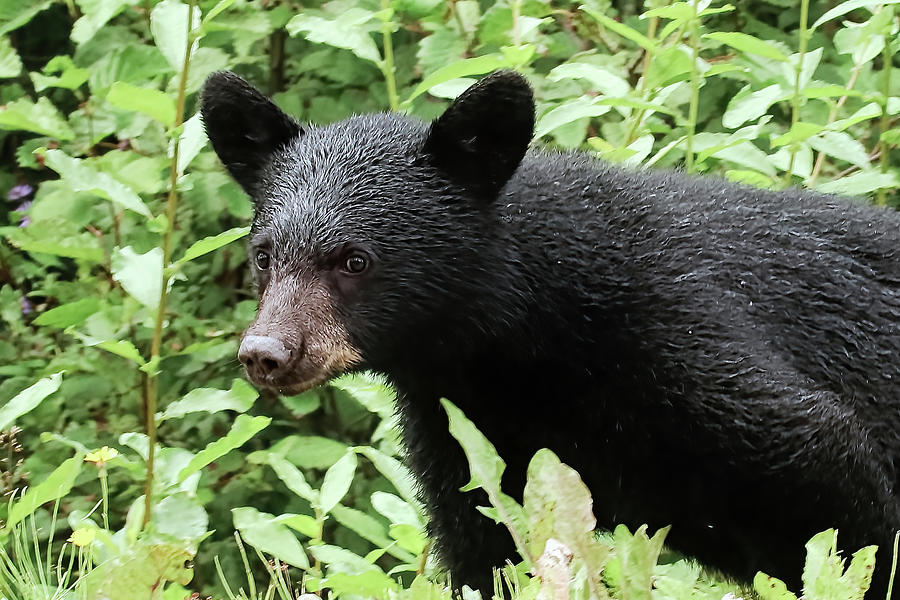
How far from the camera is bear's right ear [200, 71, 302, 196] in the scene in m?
3.05

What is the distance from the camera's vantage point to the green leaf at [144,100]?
110 inches

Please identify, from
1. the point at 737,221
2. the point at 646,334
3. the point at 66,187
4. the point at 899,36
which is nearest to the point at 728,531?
the point at 646,334

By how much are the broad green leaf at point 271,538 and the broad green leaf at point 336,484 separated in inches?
4.6

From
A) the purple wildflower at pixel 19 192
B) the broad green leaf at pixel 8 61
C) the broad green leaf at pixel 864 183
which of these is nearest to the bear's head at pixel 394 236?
the broad green leaf at pixel 864 183

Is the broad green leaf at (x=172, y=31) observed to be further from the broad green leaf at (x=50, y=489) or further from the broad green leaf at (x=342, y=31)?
the broad green leaf at (x=50, y=489)

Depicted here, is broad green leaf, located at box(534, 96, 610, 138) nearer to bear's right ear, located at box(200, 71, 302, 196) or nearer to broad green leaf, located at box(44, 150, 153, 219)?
bear's right ear, located at box(200, 71, 302, 196)

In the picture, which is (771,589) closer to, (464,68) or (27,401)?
(464,68)

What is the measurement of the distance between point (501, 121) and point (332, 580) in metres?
1.12

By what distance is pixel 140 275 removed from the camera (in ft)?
9.73

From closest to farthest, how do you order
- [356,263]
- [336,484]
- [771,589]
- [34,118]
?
[771,589] → [356,263] → [336,484] → [34,118]

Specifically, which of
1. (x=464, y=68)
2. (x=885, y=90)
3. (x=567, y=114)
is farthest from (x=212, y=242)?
(x=885, y=90)

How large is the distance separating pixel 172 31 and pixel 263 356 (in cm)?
93

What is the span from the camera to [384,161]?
289 cm

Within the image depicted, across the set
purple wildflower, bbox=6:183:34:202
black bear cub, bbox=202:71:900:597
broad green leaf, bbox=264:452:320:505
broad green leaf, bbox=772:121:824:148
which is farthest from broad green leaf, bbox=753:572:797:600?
purple wildflower, bbox=6:183:34:202
